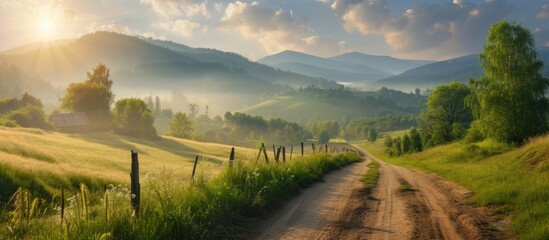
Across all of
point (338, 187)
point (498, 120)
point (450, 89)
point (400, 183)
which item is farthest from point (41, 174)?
point (450, 89)

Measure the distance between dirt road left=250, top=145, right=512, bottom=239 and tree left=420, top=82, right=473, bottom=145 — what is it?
63.2 m

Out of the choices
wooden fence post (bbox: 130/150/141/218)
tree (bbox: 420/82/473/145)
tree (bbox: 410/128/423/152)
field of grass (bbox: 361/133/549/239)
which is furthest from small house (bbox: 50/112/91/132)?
wooden fence post (bbox: 130/150/141/218)

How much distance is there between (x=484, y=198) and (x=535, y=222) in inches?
178

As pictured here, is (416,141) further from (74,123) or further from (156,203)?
(74,123)

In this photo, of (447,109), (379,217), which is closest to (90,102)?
(447,109)

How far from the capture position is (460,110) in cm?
7800

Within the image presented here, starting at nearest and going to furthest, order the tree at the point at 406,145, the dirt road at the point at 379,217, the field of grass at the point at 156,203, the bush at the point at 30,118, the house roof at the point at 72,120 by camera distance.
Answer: the field of grass at the point at 156,203
the dirt road at the point at 379,217
the tree at the point at 406,145
the bush at the point at 30,118
the house roof at the point at 72,120

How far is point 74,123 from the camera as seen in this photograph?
104 metres

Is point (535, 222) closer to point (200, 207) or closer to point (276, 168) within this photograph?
point (200, 207)

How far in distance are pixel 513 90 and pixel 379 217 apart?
3383 centimetres

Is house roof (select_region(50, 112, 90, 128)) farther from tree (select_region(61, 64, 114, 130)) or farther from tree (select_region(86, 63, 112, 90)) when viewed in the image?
tree (select_region(86, 63, 112, 90))

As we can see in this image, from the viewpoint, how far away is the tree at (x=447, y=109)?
7644cm

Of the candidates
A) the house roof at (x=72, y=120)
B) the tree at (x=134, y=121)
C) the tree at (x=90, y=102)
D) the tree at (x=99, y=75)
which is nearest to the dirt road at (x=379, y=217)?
the tree at (x=134, y=121)

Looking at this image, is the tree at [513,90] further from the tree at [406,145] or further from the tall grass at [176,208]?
the tree at [406,145]
